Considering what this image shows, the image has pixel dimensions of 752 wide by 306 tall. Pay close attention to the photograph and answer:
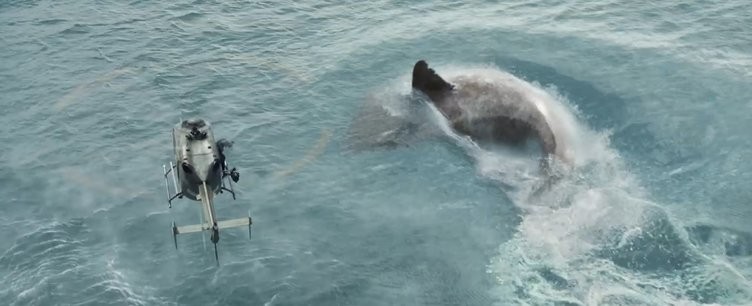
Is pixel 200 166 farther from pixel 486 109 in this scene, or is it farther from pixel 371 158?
pixel 486 109

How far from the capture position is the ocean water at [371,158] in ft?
101

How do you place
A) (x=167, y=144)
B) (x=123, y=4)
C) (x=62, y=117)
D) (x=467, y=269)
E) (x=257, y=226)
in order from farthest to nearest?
(x=123, y=4) → (x=62, y=117) → (x=167, y=144) → (x=257, y=226) → (x=467, y=269)

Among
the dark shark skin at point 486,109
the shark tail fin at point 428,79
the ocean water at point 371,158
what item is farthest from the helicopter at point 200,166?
the shark tail fin at point 428,79

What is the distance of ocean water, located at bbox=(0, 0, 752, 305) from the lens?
3081 centimetres

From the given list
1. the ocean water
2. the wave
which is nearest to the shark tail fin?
the ocean water

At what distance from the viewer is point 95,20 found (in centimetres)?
5706

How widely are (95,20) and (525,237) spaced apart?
3948cm

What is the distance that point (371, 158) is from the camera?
39312 millimetres

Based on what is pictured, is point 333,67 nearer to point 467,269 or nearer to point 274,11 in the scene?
point 274,11

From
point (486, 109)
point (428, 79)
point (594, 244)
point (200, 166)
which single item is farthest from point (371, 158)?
point (594, 244)

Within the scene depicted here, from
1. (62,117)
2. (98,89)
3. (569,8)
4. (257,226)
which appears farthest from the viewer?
(569,8)

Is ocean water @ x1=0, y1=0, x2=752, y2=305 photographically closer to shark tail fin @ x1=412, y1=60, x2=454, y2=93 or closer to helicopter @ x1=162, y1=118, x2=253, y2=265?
shark tail fin @ x1=412, y1=60, x2=454, y2=93

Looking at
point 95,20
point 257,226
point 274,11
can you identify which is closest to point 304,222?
point 257,226

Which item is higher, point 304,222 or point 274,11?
point 274,11
